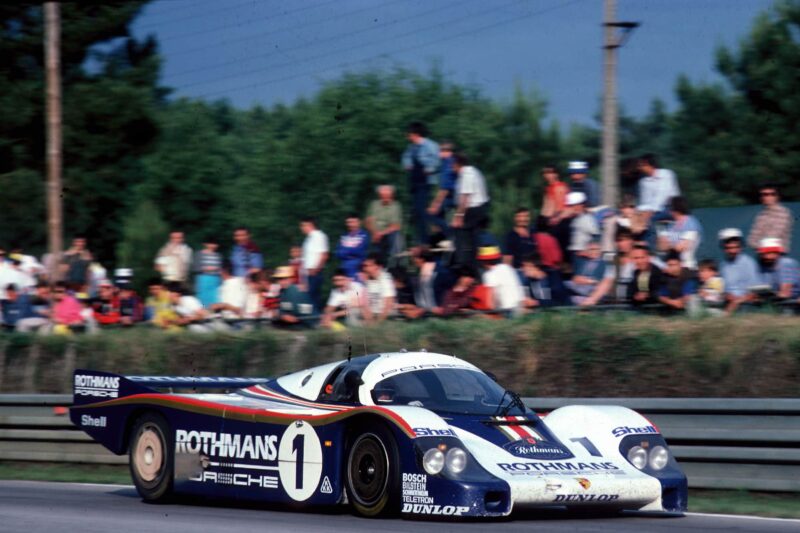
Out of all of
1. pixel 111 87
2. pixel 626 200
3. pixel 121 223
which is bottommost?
pixel 626 200

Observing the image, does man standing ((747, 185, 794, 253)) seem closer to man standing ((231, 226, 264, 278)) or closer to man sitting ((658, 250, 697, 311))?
man sitting ((658, 250, 697, 311))

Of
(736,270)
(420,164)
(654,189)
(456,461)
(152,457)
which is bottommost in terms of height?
(152,457)

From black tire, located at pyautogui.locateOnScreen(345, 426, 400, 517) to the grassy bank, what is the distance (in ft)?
9.90

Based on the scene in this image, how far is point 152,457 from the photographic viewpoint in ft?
36.0

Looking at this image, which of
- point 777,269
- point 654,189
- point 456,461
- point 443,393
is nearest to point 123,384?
point 443,393

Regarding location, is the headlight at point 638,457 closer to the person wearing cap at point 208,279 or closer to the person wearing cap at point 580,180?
the person wearing cap at point 580,180

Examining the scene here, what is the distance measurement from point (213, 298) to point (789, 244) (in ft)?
22.4

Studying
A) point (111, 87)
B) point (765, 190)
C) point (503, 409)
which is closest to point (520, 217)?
point (765, 190)

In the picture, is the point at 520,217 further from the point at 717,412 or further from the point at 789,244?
the point at 717,412

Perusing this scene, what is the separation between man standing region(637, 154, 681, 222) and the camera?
14281mm

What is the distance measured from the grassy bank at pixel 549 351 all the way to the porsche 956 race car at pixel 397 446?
6.65 ft

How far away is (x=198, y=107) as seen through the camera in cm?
5575

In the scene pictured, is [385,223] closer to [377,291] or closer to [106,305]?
[377,291]

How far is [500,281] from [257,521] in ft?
18.5
